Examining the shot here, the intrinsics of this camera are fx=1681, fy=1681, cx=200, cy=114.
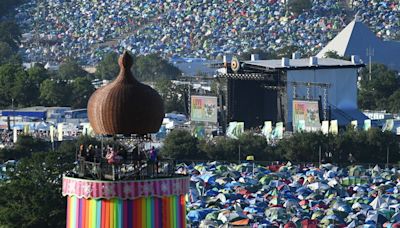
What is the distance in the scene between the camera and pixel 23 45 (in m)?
131

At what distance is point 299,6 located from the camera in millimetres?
129625

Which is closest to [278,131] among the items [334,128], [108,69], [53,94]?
[334,128]

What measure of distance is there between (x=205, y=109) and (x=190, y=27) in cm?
6117

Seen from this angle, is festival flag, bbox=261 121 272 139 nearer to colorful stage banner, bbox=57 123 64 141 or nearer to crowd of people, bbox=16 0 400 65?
colorful stage banner, bbox=57 123 64 141

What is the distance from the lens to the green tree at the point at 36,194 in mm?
23719

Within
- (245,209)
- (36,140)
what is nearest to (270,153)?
(36,140)

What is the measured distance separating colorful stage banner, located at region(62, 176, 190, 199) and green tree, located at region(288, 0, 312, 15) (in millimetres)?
118008

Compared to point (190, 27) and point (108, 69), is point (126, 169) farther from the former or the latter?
point (190, 27)

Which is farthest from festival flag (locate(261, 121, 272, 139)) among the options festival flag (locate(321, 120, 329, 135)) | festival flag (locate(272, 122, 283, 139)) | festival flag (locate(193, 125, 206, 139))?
festival flag (locate(193, 125, 206, 139))

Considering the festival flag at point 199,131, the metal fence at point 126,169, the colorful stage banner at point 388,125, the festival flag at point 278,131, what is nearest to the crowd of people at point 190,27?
the colorful stage banner at point 388,125

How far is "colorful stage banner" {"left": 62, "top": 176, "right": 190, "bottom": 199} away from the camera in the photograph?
1159 cm

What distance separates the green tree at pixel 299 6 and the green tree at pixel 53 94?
45.8 meters

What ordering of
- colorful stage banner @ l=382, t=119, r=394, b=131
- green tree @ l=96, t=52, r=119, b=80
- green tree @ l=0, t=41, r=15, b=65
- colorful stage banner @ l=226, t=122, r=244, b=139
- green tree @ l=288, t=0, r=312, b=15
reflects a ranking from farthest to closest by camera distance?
green tree @ l=288, t=0, r=312, b=15 < green tree @ l=0, t=41, r=15, b=65 < green tree @ l=96, t=52, r=119, b=80 < colorful stage banner @ l=382, t=119, r=394, b=131 < colorful stage banner @ l=226, t=122, r=244, b=139

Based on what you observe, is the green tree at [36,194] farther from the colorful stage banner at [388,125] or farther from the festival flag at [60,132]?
the colorful stage banner at [388,125]
